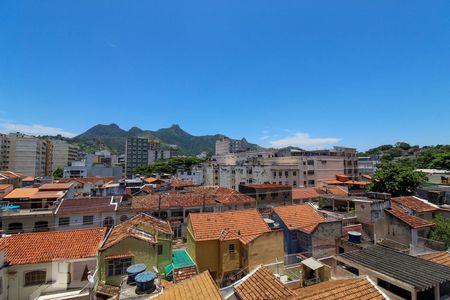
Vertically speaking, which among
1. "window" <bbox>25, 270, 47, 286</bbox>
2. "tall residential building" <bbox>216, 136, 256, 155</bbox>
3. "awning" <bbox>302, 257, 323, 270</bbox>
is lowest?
"window" <bbox>25, 270, 47, 286</bbox>

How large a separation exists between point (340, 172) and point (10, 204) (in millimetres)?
76684

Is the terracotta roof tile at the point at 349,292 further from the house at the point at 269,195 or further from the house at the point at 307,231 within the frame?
the house at the point at 269,195

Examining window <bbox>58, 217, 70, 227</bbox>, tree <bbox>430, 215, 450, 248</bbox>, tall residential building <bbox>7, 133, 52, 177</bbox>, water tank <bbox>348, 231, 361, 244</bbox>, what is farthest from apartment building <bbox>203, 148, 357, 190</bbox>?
tall residential building <bbox>7, 133, 52, 177</bbox>

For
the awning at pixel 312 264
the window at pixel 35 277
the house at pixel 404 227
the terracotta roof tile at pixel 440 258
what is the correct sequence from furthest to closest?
1. the house at pixel 404 227
2. the window at pixel 35 277
3. the awning at pixel 312 264
4. the terracotta roof tile at pixel 440 258

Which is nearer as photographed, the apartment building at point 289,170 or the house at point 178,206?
the house at point 178,206

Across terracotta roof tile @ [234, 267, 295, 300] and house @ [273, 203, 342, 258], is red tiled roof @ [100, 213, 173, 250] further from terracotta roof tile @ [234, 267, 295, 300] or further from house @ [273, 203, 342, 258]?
house @ [273, 203, 342, 258]

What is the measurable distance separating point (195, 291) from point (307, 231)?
14.6 metres

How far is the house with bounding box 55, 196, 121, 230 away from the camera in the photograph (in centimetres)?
2898

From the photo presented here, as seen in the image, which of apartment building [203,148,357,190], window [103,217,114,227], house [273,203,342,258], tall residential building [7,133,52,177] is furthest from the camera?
tall residential building [7,133,52,177]

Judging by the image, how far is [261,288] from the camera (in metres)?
10.2

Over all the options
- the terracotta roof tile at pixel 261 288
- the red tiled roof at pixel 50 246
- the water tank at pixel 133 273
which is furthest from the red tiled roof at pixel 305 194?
the terracotta roof tile at pixel 261 288

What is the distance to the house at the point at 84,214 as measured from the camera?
28984mm

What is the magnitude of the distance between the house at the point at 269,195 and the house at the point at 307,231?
16.8 metres

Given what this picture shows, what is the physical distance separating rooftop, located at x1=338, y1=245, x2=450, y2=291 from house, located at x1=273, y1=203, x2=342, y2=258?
27.1ft
